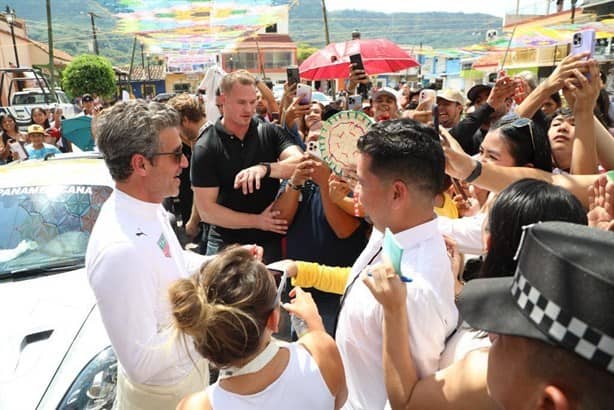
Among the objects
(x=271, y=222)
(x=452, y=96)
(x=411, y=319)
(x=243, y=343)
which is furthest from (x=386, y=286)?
(x=452, y=96)

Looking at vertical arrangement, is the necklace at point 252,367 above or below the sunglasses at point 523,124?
below

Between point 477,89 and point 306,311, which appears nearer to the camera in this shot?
point 306,311

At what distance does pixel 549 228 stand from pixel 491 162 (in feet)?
5.31

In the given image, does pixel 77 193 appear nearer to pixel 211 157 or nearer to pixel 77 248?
pixel 77 248

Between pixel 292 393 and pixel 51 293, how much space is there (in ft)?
6.03

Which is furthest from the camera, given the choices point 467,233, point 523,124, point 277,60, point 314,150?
point 277,60

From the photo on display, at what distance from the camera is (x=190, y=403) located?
4.57ft

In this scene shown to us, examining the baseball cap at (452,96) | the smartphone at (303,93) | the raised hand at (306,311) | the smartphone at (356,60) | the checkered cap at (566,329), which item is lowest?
the raised hand at (306,311)

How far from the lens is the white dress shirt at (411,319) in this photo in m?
1.40

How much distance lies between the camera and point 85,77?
35.0 m

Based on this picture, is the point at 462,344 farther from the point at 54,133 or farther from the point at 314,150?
the point at 54,133

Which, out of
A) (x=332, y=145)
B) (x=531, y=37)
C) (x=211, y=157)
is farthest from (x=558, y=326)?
(x=531, y=37)

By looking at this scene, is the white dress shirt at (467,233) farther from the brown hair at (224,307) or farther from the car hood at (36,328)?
the car hood at (36,328)

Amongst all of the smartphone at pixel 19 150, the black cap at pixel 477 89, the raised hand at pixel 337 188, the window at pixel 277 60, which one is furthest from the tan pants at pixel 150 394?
the window at pixel 277 60
